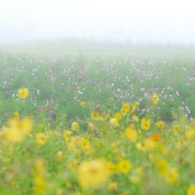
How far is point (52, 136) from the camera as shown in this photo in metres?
3.86

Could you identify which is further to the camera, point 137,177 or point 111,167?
point 111,167

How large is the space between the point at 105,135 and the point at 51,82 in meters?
7.48

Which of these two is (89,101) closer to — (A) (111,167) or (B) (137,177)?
(A) (111,167)

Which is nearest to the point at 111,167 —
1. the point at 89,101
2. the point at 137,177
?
the point at 137,177

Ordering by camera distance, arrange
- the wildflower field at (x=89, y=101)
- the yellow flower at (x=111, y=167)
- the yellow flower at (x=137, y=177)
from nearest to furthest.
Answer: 1. the yellow flower at (x=137, y=177)
2. the yellow flower at (x=111, y=167)
3. the wildflower field at (x=89, y=101)

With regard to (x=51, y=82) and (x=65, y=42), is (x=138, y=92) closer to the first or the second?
(x=51, y=82)

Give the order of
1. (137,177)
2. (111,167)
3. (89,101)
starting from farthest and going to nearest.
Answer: (89,101) < (111,167) < (137,177)

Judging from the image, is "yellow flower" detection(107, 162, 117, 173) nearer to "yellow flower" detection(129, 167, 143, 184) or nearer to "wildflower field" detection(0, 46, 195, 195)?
"yellow flower" detection(129, 167, 143, 184)

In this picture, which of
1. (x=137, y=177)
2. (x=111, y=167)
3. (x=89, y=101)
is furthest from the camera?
(x=89, y=101)

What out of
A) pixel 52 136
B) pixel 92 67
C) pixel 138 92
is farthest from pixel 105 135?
pixel 92 67

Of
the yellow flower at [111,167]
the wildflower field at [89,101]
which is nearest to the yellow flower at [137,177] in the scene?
the yellow flower at [111,167]

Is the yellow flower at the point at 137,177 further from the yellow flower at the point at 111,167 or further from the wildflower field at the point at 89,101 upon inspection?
the wildflower field at the point at 89,101

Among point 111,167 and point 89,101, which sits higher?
point 111,167

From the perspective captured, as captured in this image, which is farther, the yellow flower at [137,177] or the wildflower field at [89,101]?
the wildflower field at [89,101]
